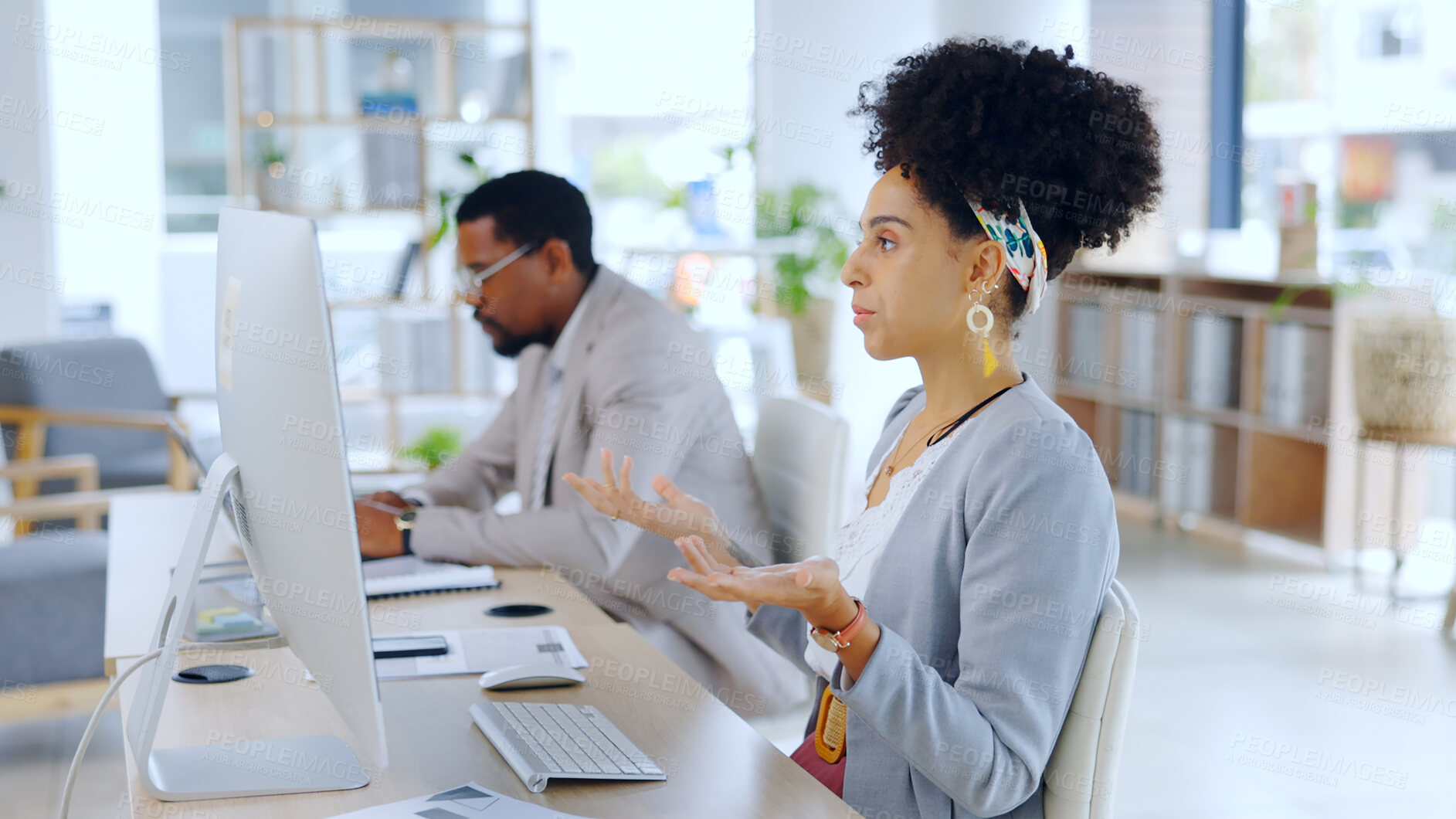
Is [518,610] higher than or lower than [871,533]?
lower

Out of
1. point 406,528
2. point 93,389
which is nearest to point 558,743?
point 406,528

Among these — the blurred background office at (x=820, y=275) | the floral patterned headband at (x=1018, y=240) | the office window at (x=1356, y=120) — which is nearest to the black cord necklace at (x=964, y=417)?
the floral patterned headband at (x=1018, y=240)

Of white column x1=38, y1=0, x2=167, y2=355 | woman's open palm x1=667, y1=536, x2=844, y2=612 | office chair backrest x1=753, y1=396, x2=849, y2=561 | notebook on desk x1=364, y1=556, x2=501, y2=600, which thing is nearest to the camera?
woman's open palm x1=667, y1=536, x2=844, y2=612

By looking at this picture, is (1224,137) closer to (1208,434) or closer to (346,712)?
(1208,434)

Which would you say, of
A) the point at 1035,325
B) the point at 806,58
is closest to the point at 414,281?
the point at 806,58

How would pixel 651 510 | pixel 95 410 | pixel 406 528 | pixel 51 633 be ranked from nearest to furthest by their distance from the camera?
pixel 651 510
pixel 406 528
pixel 51 633
pixel 95 410

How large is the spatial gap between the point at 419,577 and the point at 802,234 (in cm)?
418

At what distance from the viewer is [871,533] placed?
1.48 metres

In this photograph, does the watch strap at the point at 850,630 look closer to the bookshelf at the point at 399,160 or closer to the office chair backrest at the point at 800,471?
the office chair backrest at the point at 800,471

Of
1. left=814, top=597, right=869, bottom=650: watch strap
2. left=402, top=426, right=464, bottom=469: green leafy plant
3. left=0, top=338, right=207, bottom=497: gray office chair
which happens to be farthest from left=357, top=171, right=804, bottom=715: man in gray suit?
left=402, top=426, right=464, bottom=469: green leafy plant

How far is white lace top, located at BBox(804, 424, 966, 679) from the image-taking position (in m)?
1.42

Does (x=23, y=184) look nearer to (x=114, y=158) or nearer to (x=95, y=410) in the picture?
(x=95, y=410)

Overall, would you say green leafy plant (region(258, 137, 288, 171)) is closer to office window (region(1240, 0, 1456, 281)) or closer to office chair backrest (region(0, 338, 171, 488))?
office chair backrest (region(0, 338, 171, 488))

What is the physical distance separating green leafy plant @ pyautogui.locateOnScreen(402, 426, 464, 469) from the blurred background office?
14mm
